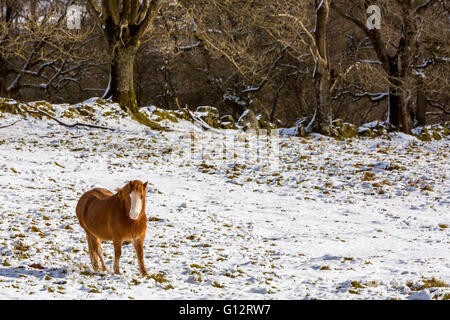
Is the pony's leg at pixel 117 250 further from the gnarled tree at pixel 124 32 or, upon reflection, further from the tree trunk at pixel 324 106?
the tree trunk at pixel 324 106

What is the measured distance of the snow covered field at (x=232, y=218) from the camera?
563 centimetres

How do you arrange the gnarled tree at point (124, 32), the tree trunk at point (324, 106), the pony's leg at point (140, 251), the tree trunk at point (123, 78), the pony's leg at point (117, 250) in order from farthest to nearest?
the tree trunk at point (324, 106)
the tree trunk at point (123, 78)
the gnarled tree at point (124, 32)
the pony's leg at point (140, 251)
the pony's leg at point (117, 250)

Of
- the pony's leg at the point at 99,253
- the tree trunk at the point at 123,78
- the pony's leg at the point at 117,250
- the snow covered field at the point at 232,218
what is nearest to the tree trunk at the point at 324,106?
the snow covered field at the point at 232,218

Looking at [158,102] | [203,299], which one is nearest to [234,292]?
[203,299]

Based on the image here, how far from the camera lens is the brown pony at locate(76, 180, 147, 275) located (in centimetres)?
505

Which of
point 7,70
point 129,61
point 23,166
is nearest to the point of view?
point 23,166

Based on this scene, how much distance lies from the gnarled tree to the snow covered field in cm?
193

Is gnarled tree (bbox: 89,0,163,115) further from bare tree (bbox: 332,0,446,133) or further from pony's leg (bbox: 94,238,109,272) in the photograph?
pony's leg (bbox: 94,238,109,272)

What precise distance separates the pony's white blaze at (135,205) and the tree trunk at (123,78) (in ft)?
49.0

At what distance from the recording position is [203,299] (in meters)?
5.03

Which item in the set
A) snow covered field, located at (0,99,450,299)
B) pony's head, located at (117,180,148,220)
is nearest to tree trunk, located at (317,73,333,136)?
snow covered field, located at (0,99,450,299)

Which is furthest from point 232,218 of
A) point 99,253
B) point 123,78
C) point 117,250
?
point 123,78
